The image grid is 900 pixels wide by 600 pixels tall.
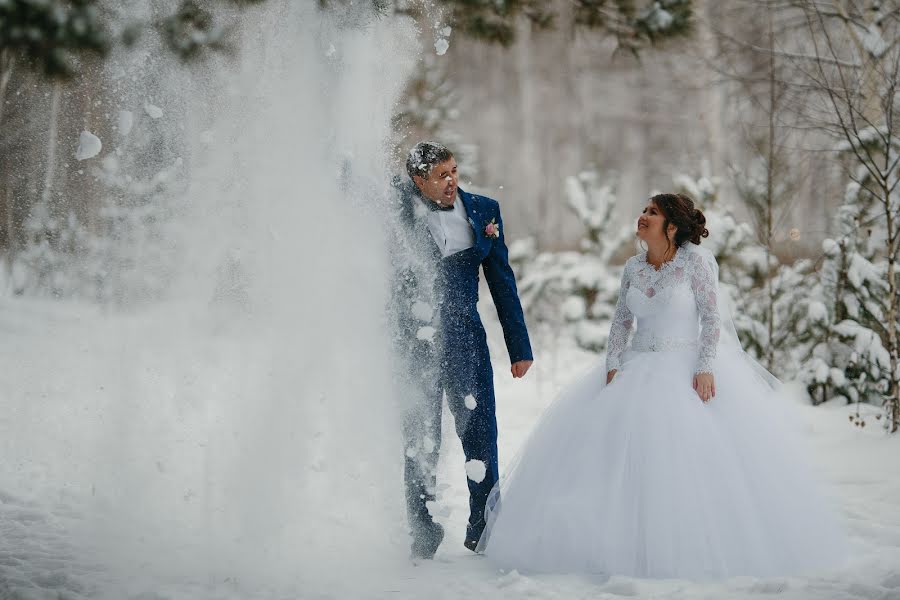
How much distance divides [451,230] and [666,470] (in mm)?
1253

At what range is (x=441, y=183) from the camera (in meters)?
3.45

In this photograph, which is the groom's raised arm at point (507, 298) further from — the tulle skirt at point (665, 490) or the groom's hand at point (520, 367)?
the tulle skirt at point (665, 490)

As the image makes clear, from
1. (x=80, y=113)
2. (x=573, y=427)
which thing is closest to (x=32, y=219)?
(x=80, y=113)

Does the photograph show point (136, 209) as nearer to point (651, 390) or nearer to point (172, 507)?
point (172, 507)

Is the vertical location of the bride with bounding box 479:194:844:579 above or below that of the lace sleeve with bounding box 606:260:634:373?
below

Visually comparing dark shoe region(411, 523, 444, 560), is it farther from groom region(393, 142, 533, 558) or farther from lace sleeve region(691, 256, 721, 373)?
lace sleeve region(691, 256, 721, 373)

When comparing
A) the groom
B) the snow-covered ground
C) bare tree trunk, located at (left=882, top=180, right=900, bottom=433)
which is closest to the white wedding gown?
the snow-covered ground

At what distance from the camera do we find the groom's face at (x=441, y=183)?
3.45m

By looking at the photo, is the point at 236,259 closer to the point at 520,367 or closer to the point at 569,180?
the point at 520,367

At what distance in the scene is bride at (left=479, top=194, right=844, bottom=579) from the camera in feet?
10.0

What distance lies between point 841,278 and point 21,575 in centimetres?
615

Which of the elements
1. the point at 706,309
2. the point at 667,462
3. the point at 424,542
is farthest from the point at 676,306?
the point at 424,542

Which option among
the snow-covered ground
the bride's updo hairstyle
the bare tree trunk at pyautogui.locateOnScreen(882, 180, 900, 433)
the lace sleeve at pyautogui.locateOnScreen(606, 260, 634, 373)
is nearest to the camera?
the snow-covered ground

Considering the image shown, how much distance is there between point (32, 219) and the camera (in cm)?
731
